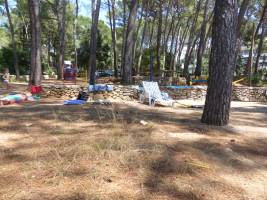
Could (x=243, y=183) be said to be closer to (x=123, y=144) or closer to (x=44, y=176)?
(x=123, y=144)

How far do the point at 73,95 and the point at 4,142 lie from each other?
5.66 meters

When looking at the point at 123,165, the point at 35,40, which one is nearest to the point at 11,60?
the point at 35,40

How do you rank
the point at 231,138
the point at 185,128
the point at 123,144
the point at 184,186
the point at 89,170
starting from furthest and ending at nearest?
the point at 185,128
the point at 231,138
the point at 123,144
the point at 89,170
the point at 184,186

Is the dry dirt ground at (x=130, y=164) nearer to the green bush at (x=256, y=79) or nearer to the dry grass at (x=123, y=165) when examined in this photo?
the dry grass at (x=123, y=165)

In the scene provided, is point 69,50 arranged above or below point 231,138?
above

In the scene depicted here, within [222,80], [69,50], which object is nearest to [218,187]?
[222,80]

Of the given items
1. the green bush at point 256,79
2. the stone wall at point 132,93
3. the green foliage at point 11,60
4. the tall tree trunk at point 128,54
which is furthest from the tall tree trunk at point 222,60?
the green foliage at point 11,60

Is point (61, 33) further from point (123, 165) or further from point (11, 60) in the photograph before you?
point (123, 165)

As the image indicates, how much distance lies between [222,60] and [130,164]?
314 cm

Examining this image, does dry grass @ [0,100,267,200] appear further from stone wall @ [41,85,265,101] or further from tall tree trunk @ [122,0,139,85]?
tall tree trunk @ [122,0,139,85]

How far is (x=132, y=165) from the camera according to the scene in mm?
2174

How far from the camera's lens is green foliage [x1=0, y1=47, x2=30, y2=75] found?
682 inches

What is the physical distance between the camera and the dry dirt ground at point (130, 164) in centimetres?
171

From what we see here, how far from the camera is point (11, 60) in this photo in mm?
18156
